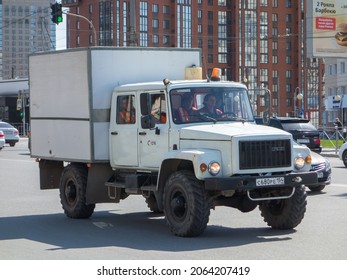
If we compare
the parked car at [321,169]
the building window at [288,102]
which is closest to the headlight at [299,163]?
the parked car at [321,169]

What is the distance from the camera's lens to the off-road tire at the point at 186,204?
12320 mm

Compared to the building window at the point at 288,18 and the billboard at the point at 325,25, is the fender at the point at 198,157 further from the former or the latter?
the building window at the point at 288,18

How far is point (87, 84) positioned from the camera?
48.4 feet

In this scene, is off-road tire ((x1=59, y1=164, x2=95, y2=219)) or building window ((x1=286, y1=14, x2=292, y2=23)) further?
building window ((x1=286, y1=14, x2=292, y2=23))

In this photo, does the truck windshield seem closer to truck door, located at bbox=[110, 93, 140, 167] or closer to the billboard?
truck door, located at bbox=[110, 93, 140, 167]

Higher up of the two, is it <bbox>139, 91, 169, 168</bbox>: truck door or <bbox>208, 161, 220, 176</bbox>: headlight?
<bbox>139, 91, 169, 168</bbox>: truck door

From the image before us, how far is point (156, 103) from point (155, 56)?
175 cm

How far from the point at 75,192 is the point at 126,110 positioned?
2.07 meters

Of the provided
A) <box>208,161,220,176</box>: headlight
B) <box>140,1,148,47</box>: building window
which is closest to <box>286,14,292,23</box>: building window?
<box>140,1,148,47</box>: building window

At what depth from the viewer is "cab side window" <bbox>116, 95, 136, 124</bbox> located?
46.8 ft

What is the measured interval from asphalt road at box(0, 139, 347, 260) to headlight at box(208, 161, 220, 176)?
952 mm

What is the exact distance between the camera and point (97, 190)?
15102 millimetres

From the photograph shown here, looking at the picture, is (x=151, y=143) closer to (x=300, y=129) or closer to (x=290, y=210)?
(x=290, y=210)

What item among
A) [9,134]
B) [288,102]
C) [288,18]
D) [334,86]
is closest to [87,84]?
[9,134]
